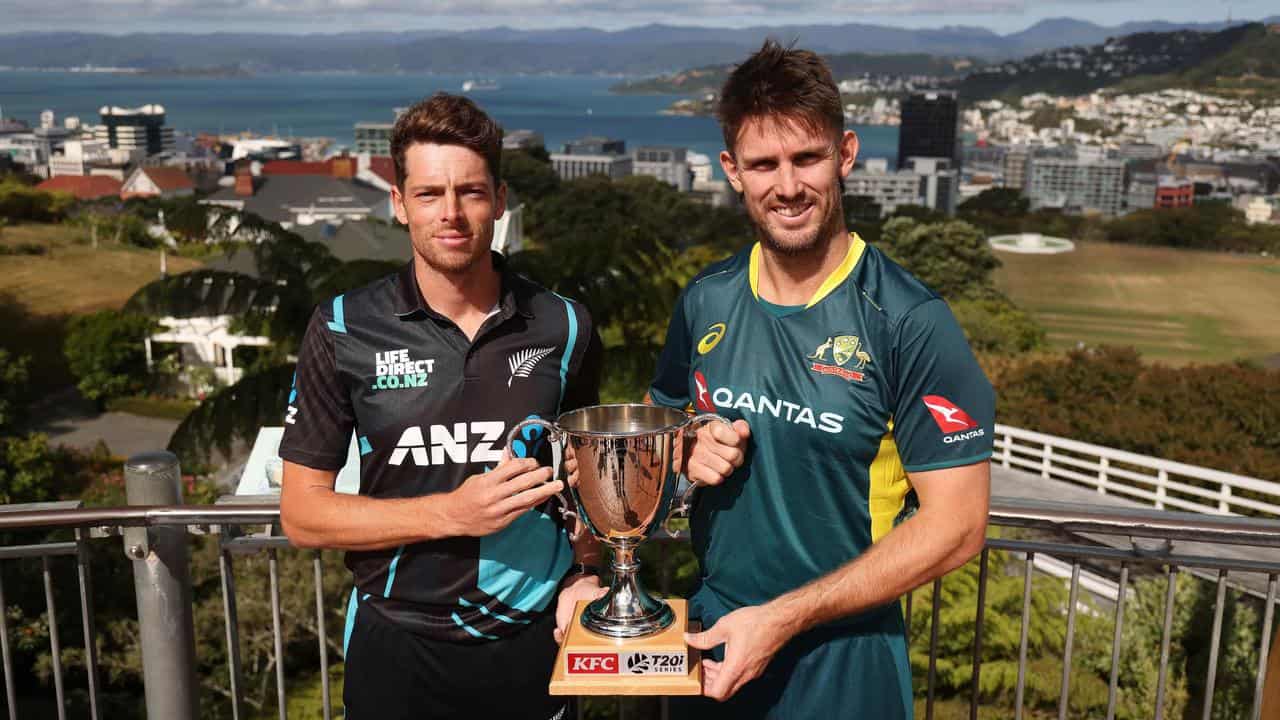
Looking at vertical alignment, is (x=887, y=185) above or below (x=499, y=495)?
below

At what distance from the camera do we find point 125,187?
116875 millimetres

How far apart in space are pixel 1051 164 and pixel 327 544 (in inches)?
7382

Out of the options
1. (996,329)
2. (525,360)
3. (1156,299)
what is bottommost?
(1156,299)

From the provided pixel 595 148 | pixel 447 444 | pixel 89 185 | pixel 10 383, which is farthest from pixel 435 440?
pixel 595 148

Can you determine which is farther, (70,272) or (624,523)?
(70,272)

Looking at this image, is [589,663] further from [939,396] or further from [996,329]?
[996,329]

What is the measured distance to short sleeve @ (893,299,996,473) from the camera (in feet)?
6.89

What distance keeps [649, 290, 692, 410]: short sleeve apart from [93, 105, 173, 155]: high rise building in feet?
688

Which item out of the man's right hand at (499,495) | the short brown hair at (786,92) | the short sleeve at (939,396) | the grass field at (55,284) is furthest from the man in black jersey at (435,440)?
the grass field at (55,284)

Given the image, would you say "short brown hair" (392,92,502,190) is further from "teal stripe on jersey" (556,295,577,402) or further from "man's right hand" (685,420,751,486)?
"man's right hand" (685,420,751,486)

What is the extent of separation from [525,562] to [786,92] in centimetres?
126

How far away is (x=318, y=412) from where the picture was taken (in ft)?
7.95

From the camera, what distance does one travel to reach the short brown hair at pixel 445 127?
2340 mm

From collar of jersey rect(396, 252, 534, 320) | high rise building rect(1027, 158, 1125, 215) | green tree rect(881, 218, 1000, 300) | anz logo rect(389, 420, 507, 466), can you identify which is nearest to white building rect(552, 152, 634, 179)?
high rise building rect(1027, 158, 1125, 215)
